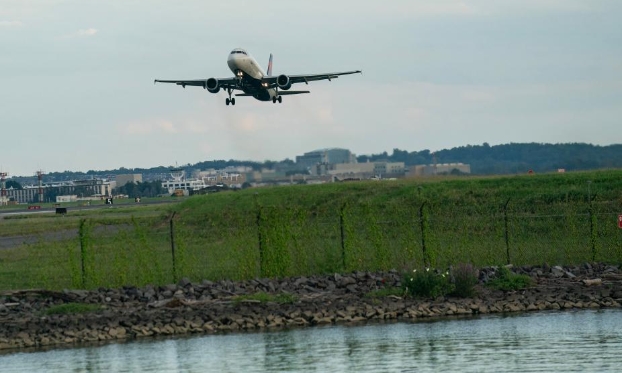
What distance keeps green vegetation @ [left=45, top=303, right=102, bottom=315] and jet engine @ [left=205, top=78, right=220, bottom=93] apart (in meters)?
Result: 32.5

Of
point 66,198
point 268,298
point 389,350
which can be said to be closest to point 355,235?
point 268,298

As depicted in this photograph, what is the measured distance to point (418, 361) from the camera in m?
17.4

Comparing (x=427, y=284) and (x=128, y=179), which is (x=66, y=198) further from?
(x=427, y=284)

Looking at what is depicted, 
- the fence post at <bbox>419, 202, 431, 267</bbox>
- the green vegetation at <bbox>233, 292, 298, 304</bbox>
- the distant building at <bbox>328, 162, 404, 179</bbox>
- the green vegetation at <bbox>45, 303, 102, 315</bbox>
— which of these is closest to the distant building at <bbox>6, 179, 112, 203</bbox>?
the distant building at <bbox>328, 162, 404, 179</bbox>

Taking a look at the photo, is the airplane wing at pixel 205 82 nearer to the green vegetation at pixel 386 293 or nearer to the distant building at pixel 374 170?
the distant building at pixel 374 170

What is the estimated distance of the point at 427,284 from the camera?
24766 millimetres

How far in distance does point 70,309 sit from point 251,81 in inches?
1315

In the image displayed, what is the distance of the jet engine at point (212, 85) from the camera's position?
56500mm

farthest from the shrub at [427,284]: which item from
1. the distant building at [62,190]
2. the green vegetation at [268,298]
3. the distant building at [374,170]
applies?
the distant building at [62,190]

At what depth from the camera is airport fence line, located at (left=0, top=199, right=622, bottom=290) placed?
94.9ft

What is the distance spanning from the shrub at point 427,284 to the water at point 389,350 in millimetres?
2488

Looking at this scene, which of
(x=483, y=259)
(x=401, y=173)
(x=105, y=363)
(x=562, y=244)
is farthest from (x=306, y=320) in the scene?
(x=401, y=173)

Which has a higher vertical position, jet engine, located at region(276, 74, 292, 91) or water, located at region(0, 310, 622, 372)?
jet engine, located at region(276, 74, 292, 91)

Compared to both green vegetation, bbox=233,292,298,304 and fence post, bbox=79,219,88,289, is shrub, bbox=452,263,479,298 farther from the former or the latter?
fence post, bbox=79,219,88,289
